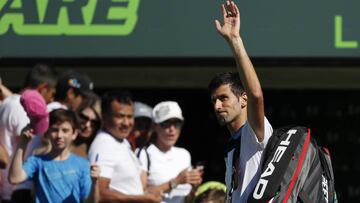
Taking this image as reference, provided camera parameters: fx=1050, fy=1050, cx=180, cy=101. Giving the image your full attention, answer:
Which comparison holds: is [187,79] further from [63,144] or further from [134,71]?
[63,144]

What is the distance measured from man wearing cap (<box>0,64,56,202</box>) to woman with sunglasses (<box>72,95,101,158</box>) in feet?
0.98

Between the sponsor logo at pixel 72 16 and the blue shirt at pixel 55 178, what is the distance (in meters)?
1.91

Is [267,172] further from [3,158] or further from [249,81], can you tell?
[3,158]

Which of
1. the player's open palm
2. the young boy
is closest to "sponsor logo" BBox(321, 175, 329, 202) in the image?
the player's open palm

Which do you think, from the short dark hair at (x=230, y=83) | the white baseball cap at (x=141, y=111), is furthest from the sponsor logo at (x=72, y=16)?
the short dark hair at (x=230, y=83)

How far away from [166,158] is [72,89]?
934 millimetres

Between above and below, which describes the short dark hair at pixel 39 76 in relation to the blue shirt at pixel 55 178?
above

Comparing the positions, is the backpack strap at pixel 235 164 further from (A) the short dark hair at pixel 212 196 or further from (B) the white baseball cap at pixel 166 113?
(B) the white baseball cap at pixel 166 113

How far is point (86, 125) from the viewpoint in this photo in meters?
8.30

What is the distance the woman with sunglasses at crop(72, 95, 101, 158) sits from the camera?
8.24 m

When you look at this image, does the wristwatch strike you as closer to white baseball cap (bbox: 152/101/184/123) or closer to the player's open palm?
white baseball cap (bbox: 152/101/184/123)

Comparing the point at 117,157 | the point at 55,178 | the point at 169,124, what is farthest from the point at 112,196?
the point at 169,124

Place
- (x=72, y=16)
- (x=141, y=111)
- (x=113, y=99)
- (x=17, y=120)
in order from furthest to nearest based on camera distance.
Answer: (x=72, y=16)
(x=141, y=111)
(x=113, y=99)
(x=17, y=120)

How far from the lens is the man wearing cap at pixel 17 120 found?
7703mm
